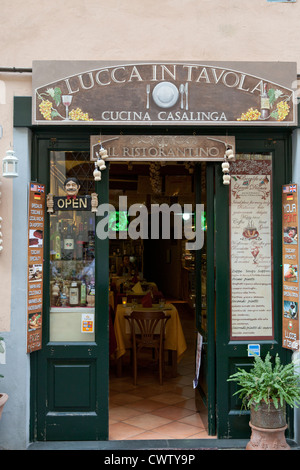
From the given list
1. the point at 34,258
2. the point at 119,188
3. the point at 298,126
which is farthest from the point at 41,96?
the point at 119,188

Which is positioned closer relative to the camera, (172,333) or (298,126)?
(298,126)

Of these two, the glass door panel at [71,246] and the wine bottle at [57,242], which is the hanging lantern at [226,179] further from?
the wine bottle at [57,242]

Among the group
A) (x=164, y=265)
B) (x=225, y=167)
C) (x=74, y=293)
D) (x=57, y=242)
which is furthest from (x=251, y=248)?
(x=164, y=265)

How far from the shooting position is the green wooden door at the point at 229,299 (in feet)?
15.1

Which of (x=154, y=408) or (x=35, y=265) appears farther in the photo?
(x=154, y=408)

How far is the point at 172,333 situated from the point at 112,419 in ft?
6.55

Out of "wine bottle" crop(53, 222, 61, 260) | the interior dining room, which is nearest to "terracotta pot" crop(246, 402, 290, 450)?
the interior dining room

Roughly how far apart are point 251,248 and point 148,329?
251 cm

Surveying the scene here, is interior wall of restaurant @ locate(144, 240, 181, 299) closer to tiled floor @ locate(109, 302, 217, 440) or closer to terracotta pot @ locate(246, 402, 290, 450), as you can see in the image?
tiled floor @ locate(109, 302, 217, 440)

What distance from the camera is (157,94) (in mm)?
4426

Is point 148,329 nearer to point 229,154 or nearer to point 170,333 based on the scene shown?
point 170,333

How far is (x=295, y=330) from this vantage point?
4516 millimetres

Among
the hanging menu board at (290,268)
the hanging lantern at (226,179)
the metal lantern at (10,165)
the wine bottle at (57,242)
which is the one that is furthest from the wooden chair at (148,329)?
the metal lantern at (10,165)
